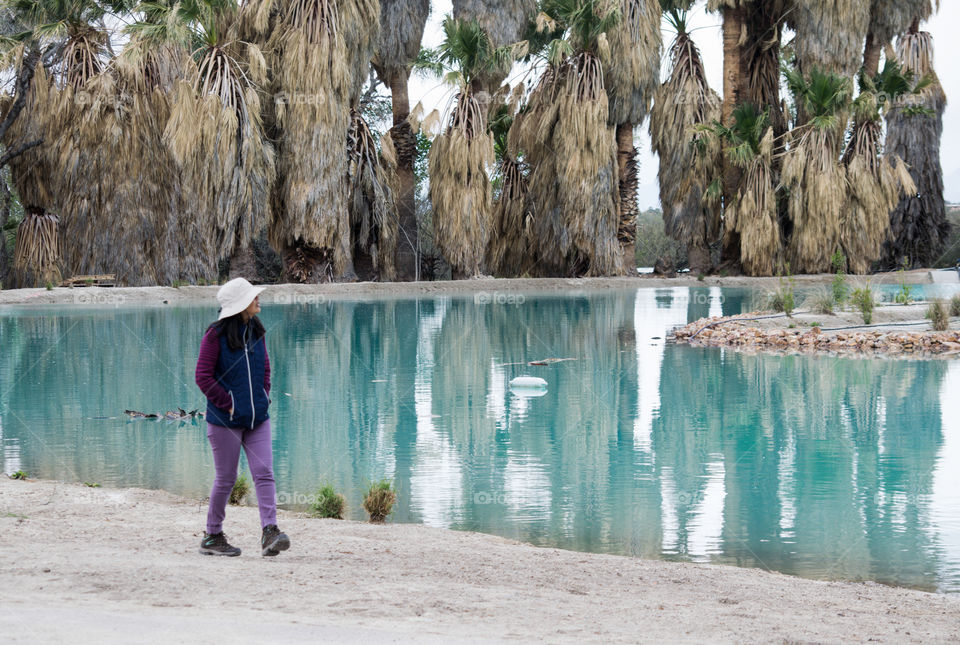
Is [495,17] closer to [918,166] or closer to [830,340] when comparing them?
[918,166]

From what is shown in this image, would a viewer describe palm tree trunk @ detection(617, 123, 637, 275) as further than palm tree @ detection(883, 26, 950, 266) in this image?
No

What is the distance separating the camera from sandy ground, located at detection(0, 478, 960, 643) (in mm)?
4113

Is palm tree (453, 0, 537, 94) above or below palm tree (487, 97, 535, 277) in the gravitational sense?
above

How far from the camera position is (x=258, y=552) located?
596 cm

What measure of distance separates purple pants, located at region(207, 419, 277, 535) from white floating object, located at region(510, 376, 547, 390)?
795 cm

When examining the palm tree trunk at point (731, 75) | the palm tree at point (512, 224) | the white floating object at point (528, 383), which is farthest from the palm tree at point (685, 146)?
the white floating object at point (528, 383)

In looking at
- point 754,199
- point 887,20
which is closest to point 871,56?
point 887,20

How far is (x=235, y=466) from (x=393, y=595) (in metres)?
1.45

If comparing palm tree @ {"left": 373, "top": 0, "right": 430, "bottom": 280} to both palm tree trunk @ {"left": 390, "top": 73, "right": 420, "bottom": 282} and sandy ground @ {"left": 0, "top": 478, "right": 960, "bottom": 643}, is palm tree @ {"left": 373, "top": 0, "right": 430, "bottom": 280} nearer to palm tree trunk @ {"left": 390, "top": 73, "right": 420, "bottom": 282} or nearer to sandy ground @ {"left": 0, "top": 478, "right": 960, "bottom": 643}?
palm tree trunk @ {"left": 390, "top": 73, "right": 420, "bottom": 282}

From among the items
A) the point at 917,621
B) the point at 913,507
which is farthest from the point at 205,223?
the point at 917,621

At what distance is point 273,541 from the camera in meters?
5.73

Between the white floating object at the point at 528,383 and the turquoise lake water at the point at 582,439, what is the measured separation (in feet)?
0.72

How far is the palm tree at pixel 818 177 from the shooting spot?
121 feet

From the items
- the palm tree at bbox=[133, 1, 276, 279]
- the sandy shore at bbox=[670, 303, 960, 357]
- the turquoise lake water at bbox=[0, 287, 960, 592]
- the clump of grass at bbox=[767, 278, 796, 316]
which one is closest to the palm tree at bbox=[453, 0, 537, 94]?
the palm tree at bbox=[133, 1, 276, 279]
